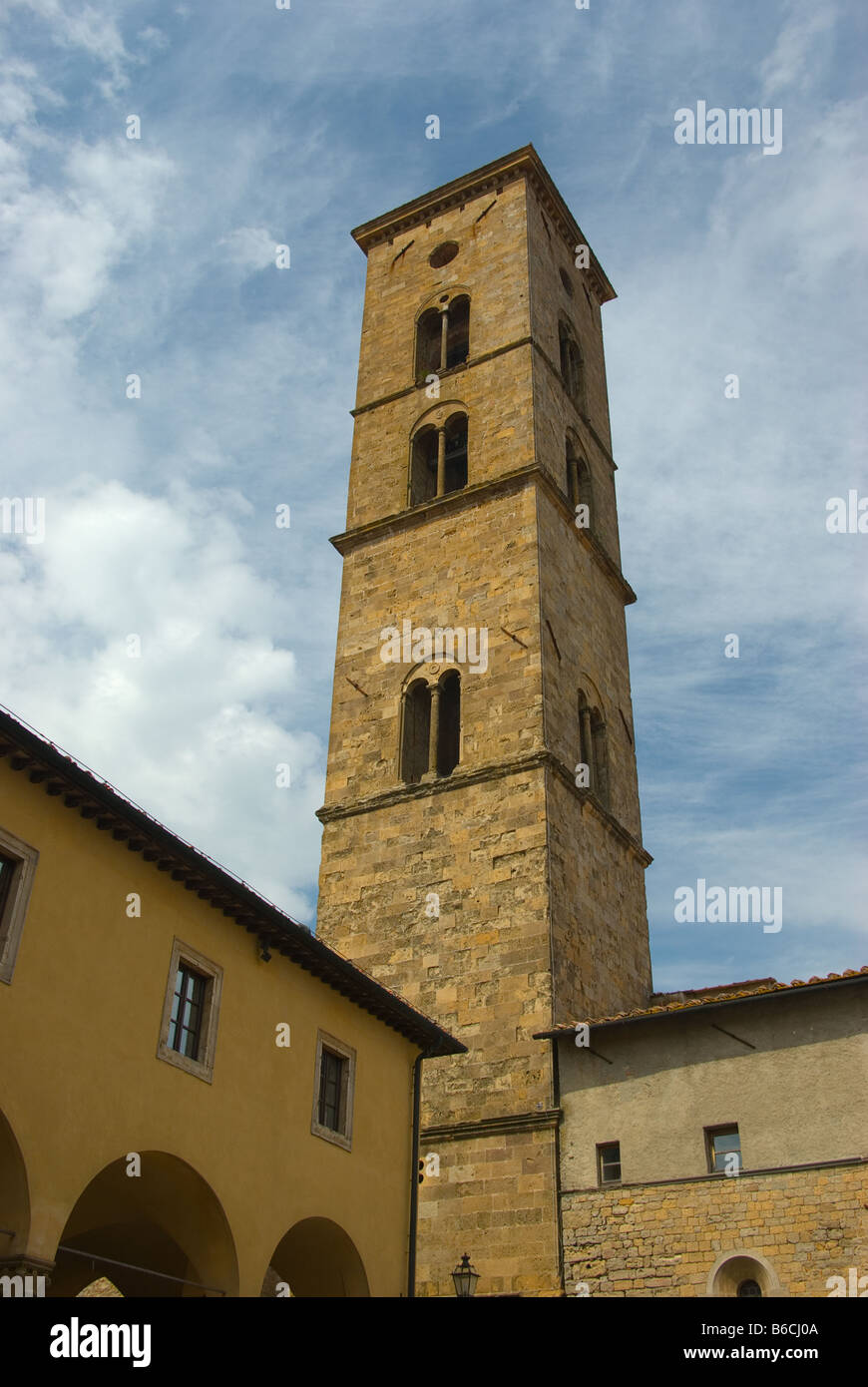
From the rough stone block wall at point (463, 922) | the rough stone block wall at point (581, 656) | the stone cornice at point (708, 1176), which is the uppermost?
the rough stone block wall at point (581, 656)

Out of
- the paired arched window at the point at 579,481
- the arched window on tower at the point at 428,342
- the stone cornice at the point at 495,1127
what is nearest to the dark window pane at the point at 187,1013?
the stone cornice at the point at 495,1127

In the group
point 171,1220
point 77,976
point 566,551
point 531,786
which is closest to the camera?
point 77,976

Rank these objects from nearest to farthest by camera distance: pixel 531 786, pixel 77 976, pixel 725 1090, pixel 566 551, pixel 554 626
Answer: pixel 77 976
pixel 725 1090
pixel 531 786
pixel 554 626
pixel 566 551

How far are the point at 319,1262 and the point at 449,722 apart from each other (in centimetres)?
1097

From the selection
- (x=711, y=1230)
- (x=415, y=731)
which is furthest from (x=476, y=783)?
(x=711, y=1230)

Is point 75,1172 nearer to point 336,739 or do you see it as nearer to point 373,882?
point 373,882

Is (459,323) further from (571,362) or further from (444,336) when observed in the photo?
(571,362)

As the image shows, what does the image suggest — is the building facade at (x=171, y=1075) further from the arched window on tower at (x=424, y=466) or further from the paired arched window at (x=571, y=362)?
the paired arched window at (x=571, y=362)

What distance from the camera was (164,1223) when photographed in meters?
12.9

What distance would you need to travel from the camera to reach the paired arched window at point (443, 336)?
3050 cm

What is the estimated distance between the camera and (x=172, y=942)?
42.5 feet

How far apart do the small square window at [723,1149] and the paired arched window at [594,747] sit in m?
8.35

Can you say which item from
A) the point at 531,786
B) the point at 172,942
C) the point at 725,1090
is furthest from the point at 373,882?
the point at 172,942

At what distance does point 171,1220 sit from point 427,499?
686 inches
